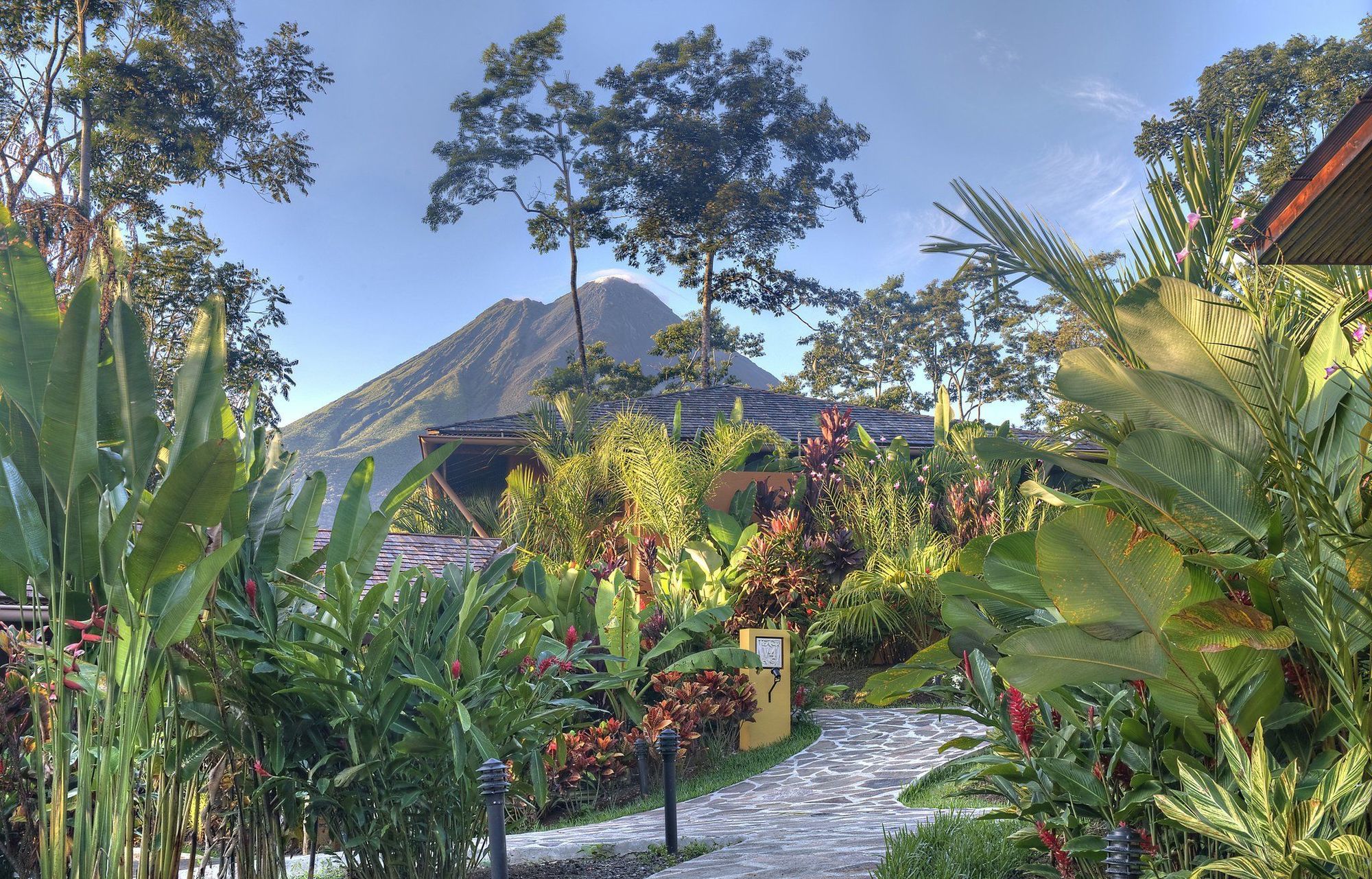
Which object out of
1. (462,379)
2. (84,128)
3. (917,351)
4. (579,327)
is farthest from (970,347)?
(462,379)

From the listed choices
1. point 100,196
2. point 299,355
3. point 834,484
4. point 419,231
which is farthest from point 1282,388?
point 419,231

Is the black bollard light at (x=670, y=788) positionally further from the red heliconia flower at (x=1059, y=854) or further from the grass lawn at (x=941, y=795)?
the red heliconia flower at (x=1059, y=854)

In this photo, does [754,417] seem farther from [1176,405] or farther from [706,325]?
[1176,405]

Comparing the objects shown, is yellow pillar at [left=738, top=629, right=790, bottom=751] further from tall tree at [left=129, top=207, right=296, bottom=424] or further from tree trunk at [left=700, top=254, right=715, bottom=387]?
tree trunk at [left=700, top=254, right=715, bottom=387]

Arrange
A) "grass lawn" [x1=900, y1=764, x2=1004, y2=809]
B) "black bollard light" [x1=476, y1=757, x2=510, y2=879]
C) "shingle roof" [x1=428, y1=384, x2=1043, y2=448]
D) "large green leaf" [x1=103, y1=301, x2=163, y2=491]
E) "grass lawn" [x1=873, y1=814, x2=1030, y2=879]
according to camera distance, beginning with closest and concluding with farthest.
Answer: "large green leaf" [x1=103, y1=301, x2=163, y2=491]
"black bollard light" [x1=476, y1=757, x2=510, y2=879]
"grass lawn" [x1=873, y1=814, x2=1030, y2=879]
"grass lawn" [x1=900, y1=764, x2=1004, y2=809]
"shingle roof" [x1=428, y1=384, x2=1043, y2=448]

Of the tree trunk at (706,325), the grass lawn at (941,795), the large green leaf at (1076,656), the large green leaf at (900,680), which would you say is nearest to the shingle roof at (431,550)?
the grass lawn at (941,795)

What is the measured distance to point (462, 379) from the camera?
13088 cm

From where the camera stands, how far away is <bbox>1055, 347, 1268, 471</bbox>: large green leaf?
2.92 meters

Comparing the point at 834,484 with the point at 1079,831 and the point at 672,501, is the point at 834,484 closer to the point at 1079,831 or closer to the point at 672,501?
the point at 672,501

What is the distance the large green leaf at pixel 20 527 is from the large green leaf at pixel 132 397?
0.93ft

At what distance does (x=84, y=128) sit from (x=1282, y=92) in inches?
1215

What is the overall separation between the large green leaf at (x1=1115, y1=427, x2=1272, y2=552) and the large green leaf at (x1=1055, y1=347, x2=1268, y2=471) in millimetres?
49

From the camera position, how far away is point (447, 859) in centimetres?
381

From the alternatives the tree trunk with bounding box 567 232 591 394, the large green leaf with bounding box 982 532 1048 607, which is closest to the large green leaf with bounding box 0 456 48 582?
the large green leaf with bounding box 982 532 1048 607
